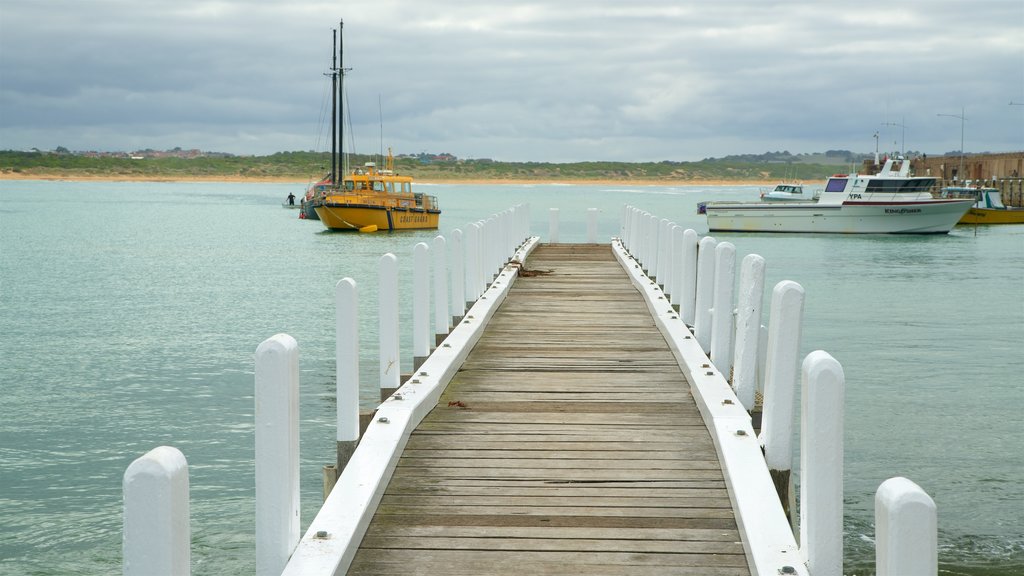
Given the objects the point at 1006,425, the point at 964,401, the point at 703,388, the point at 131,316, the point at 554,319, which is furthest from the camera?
the point at 131,316

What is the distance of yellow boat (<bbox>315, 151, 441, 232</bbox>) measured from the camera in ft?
187

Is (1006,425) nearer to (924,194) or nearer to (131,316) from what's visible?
(131,316)

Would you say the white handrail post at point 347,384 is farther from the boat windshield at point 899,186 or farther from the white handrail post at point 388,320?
the boat windshield at point 899,186

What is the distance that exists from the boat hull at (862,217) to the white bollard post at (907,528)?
56.0m

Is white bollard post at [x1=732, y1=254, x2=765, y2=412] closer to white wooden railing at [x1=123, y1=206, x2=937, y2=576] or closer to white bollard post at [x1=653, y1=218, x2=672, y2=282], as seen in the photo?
white wooden railing at [x1=123, y1=206, x2=937, y2=576]

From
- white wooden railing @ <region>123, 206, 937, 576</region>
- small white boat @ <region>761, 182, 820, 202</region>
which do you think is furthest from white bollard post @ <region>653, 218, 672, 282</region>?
small white boat @ <region>761, 182, 820, 202</region>

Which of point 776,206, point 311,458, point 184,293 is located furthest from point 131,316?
point 776,206

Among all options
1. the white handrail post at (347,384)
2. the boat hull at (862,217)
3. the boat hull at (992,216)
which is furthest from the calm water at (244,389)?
the boat hull at (992,216)

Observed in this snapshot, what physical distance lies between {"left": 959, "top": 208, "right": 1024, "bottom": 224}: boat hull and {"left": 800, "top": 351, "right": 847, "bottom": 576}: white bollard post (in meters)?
72.3

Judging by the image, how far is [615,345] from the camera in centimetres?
1067

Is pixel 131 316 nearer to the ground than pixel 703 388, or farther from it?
nearer to the ground

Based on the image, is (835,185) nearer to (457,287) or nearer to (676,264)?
(676,264)

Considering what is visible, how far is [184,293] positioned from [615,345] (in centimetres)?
2476

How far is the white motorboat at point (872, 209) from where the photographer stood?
188ft
